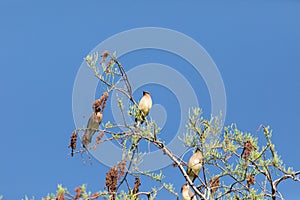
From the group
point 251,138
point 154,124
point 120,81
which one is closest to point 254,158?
point 251,138

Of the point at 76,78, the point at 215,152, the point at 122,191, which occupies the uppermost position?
the point at 76,78

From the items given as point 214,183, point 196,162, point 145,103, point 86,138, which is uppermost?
point 145,103

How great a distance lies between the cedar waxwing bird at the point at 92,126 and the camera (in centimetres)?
446

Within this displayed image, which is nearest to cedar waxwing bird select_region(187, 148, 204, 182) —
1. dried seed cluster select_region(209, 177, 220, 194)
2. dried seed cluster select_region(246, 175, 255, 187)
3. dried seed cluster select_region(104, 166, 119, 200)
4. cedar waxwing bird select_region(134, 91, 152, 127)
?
dried seed cluster select_region(209, 177, 220, 194)

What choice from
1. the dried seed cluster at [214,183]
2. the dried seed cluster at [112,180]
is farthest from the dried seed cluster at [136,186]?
the dried seed cluster at [214,183]

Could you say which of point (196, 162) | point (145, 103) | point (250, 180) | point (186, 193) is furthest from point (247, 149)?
point (145, 103)

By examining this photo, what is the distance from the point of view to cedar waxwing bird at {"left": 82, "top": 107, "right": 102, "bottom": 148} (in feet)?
14.6

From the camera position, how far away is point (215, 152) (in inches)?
180

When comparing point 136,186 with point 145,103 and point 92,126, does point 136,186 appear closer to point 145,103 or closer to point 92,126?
point 92,126

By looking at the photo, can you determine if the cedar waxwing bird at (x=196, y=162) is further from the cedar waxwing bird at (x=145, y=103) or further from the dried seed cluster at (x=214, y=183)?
the cedar waxwing bird at (x=145, y=103)

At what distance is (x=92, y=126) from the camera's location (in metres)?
4.57

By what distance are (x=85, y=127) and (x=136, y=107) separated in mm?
404

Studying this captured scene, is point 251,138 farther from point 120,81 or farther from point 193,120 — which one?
point 120,81

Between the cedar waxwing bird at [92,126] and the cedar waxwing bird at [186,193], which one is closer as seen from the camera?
the cedar waxwing bird at [92,126]
